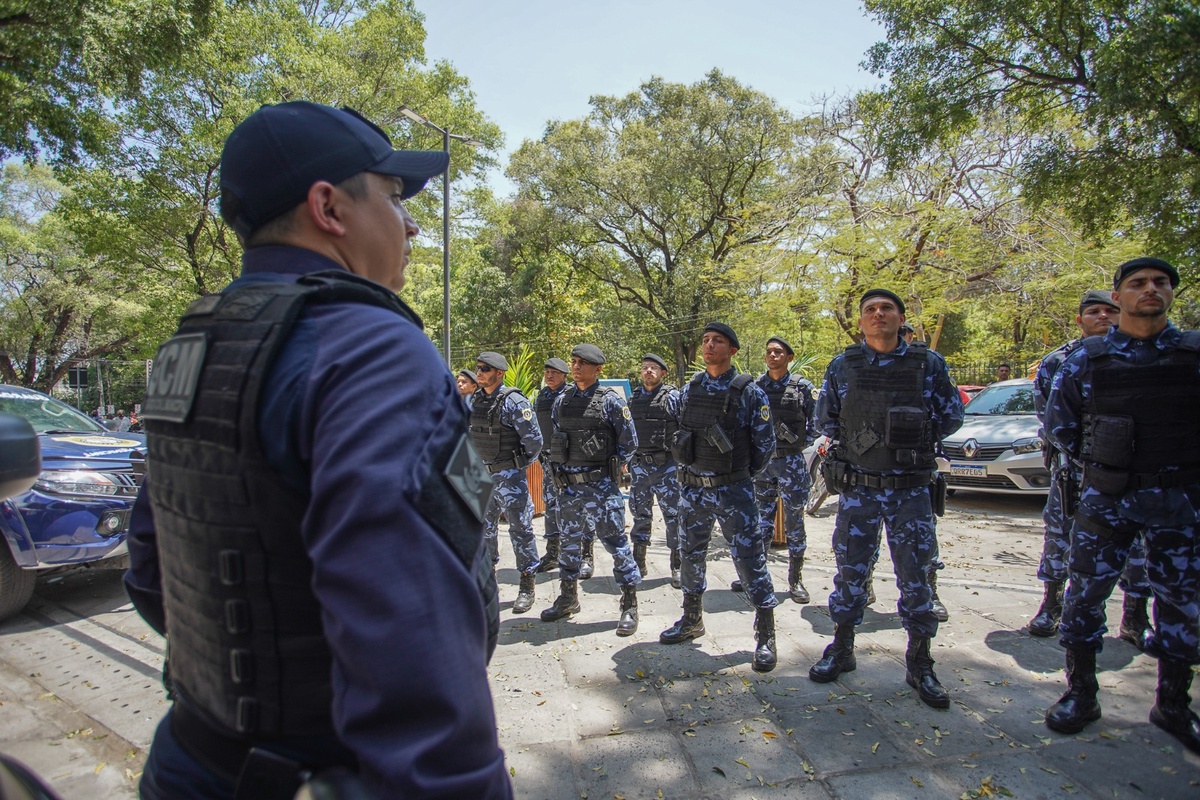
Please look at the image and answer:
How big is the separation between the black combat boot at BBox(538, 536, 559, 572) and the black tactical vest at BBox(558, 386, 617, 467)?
3.97ft

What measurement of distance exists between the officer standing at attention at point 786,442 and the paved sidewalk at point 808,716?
1.12 m

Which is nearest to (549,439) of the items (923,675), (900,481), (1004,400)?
(900,481)

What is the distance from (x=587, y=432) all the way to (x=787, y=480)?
2.12 meters

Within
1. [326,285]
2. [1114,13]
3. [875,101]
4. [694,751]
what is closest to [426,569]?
[326,285]

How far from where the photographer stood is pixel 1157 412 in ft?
11.0

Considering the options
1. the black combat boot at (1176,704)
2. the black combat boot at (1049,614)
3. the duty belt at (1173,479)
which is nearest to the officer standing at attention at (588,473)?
the black combat boot at (1049,614)

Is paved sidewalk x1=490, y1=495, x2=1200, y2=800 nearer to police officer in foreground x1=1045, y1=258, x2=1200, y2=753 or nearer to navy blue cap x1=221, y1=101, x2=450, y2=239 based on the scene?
police officer in foreground x1=1045, y1=258, x2=1200, y2=753

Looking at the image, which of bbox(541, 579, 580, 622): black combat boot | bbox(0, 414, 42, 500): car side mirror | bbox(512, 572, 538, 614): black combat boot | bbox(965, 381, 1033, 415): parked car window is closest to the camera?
bbox(0, 414, 42, 500): car side mirror

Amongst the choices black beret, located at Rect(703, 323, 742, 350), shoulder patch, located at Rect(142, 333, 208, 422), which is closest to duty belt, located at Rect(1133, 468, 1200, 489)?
black beret, located at Rect(703, 323, 742, 350)

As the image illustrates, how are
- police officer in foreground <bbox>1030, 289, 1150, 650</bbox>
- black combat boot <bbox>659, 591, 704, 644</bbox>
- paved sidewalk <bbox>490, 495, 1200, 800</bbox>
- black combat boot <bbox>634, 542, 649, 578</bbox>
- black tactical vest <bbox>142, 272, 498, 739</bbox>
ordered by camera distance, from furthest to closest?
black combat boot <bbox>634, 542, 649, 578</bbox>
black combat boot <bbox>659, 591, 704, 644</bbox>
police officer in foreground <bbox>1030, 289, 1150, 650</bbox>
paved sidewalk <bbox>490, 495, 1200, 800</bbox>
black tactical vest <bbox>142, 272, 498, 739</bbox>

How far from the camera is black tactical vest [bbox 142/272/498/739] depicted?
931 millimetres

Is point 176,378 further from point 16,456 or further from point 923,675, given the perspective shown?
point 923,675

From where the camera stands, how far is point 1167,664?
3.33 meters

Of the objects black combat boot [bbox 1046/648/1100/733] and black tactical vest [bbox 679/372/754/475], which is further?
black tactical vest [bbox 679/372/754/475]
